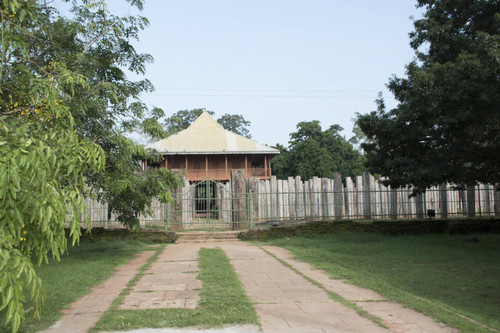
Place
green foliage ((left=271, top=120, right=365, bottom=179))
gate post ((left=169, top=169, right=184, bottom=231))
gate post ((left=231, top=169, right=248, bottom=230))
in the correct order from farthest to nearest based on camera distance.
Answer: green foliage ((left=271, top=120, right=365, bottom=179)) → gate post ((left=231, top=169, right=248, bottom=230)) → gate post ((left=169, top=169, right=184, bottom=231))

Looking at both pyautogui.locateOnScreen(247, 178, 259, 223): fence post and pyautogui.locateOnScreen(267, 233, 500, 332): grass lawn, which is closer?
pyautogui.locateOnScreen(267, 233, 500, 332): grass lawn

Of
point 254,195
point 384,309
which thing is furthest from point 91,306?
point 254,195

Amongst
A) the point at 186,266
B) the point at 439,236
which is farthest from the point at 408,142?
the point at 186,266

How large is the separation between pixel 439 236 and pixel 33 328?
457 inches

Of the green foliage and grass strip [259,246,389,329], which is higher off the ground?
the green foliage

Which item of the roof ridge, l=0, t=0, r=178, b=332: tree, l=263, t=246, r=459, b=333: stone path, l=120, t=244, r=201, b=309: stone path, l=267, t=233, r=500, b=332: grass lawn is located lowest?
l=267, t=233, r=500, b=332: grass lawn

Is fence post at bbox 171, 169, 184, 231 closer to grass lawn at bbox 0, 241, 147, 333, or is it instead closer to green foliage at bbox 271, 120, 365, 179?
grass lawn at bbox 0, 241, 147, 333

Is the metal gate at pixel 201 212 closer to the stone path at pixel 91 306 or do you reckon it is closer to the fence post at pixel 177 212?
the fence post at pixel 177 212

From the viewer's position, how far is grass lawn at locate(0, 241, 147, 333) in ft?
15.3

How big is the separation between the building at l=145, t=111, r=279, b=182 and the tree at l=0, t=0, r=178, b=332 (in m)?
16.4

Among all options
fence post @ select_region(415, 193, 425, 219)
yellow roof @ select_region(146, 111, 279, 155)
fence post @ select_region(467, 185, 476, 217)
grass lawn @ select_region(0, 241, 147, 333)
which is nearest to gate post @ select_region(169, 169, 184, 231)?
grass lawn @ select_region(0, 241, 147, 333)

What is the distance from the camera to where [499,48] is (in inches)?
302

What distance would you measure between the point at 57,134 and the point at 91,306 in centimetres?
277

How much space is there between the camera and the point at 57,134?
325cm
